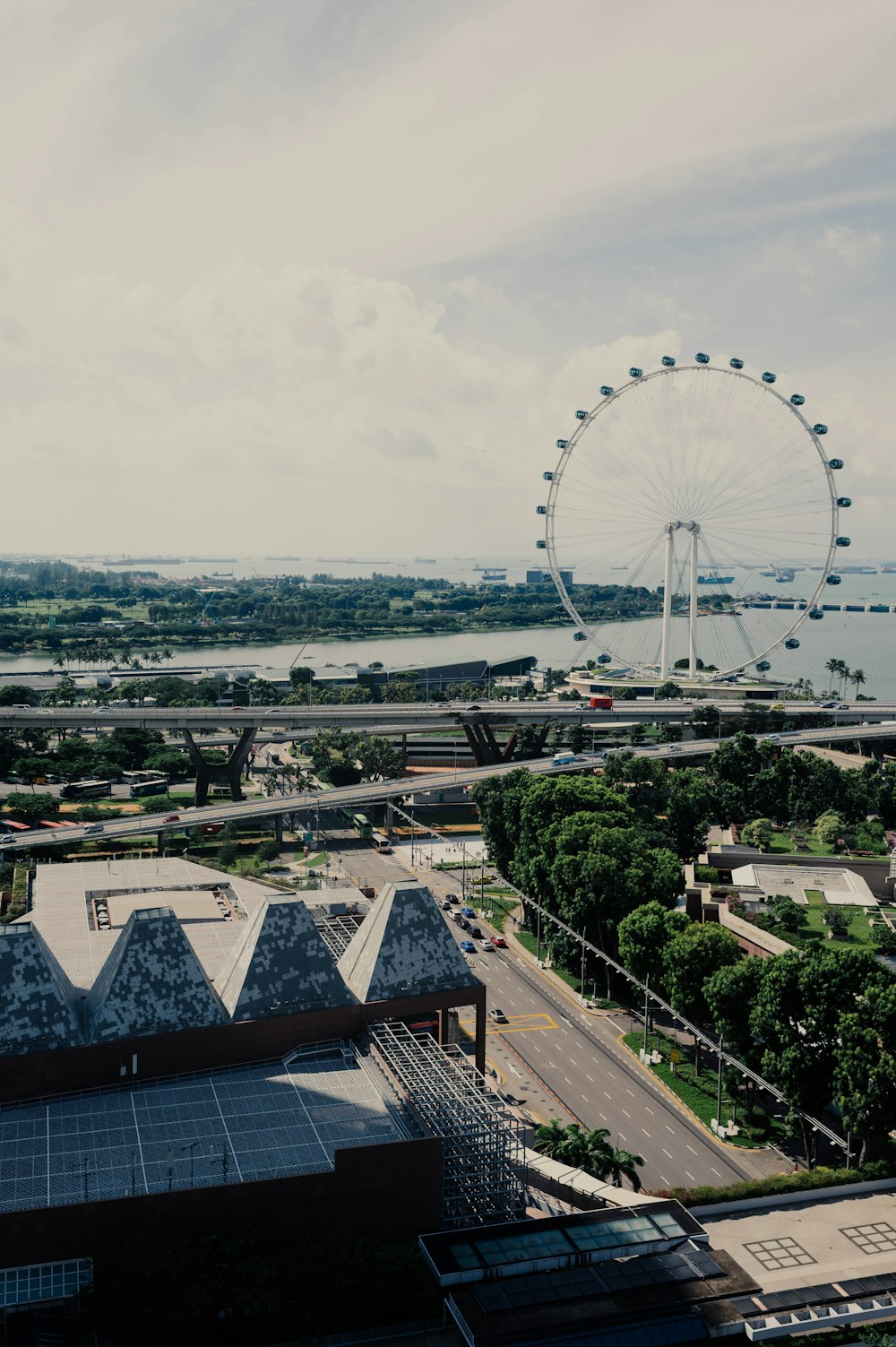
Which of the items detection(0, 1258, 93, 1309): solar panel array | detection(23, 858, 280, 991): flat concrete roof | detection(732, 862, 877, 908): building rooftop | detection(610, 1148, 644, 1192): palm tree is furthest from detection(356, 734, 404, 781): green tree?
detection(0, 1258, 93, 1309): solar panel array

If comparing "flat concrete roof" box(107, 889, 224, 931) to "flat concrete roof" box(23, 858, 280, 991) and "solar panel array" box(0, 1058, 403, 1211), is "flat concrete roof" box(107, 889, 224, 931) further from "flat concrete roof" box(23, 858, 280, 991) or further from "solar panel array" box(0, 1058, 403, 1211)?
"solar panel array" box(0, 1058, 403, 1211)

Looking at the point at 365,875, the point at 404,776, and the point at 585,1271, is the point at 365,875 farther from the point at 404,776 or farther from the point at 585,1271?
the point at 585,1271

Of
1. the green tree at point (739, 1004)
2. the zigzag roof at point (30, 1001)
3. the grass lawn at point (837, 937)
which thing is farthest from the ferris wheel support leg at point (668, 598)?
the zigzag roof at point (30, 1001)

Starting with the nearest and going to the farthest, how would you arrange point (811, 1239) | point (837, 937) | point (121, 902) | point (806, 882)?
point (811, 1239), point (121, 902), point (837, 937), point (806, 882)

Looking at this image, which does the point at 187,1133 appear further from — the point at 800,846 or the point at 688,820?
the point at 800,846

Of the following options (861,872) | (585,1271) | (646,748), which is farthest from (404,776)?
(585,1271)

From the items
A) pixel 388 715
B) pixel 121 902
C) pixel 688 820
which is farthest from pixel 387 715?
pixel 121 902
